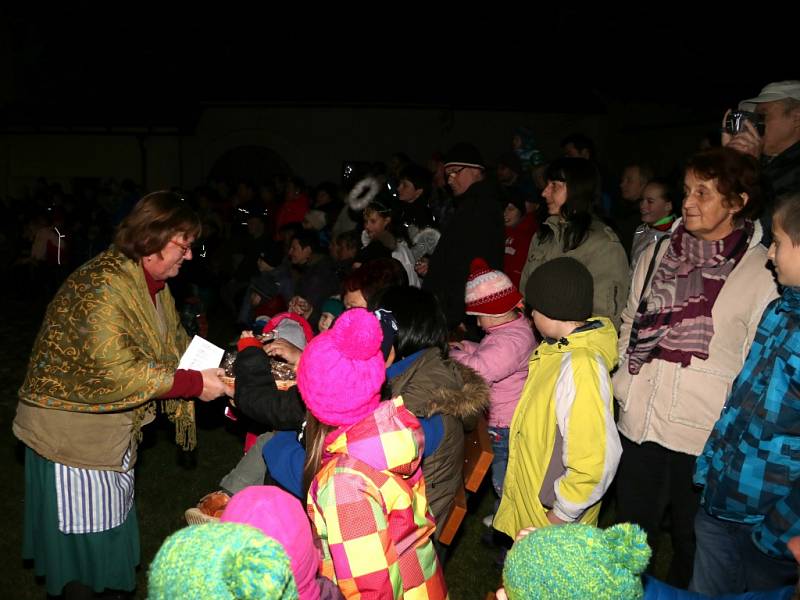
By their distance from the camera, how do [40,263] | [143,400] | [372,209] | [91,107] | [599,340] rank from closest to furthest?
[599,340] → [143,400] → [372,209] → [40,263] → [91,107]

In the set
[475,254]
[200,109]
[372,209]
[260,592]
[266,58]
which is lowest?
[260,592]

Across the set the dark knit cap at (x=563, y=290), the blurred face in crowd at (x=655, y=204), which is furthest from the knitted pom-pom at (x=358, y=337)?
the blurred face in crowd at (x=655, y=204)

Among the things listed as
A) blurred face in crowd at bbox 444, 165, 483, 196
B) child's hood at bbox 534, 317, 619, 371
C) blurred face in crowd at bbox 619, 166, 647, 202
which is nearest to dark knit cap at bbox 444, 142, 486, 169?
blurred face in crowd at bbox 444, 165, 483, 196

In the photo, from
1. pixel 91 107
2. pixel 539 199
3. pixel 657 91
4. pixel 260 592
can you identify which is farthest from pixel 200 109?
pixel 260 592

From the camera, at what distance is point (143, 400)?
3098 mm

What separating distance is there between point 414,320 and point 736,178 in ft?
4.86

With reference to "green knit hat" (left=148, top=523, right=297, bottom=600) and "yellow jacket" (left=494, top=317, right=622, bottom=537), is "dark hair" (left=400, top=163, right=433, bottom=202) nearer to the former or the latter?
"yellow jacket" (left=494, top=317, right=622, bottom=537)

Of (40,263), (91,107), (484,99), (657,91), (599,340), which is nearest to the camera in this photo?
(599,340)

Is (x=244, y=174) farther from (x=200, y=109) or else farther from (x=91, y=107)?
(x=91, y=107)

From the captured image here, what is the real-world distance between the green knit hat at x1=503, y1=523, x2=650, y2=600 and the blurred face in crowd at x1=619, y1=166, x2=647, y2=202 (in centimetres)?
519

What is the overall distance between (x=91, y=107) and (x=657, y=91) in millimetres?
17982

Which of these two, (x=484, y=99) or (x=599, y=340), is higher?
(x=484, y=99)

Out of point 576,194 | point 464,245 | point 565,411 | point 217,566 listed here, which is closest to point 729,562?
point 565,411

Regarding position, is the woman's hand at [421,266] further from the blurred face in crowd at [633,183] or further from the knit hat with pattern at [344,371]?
the knit hat with pattern at [344,371]
